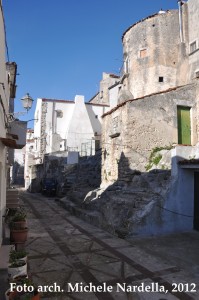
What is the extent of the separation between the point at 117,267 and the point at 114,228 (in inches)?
139

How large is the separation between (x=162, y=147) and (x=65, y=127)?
2099cm

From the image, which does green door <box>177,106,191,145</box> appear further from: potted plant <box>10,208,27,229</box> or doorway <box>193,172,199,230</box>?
potted plant <box>10,208,27,229</box>

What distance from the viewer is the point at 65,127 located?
1310 inches

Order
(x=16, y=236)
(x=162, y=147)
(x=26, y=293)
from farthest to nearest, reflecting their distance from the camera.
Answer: (x=162, y=147), (x=16, y=236), (x=26, y=293)

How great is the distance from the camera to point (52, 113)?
3272 cm

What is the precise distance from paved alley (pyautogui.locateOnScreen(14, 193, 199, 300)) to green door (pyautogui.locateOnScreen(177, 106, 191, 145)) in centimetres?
593

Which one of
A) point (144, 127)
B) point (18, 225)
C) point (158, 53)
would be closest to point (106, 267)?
point (18, 225)

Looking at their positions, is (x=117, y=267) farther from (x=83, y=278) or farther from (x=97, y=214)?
(x=97, y=214)

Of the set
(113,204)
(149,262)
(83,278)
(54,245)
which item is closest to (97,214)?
(113,204)

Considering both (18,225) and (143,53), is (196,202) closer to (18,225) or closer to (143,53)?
(18,225)

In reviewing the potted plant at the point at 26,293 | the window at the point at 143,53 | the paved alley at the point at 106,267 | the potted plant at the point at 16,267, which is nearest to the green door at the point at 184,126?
the paved alley at the point at 106,267

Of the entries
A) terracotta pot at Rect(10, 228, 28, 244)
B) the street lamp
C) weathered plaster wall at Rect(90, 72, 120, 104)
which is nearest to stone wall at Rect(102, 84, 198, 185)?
the street lamp

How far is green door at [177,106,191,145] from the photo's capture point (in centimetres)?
1463

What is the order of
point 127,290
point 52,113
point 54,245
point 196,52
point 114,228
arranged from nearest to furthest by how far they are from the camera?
1. point 127,290
2. point 54,245
3. point 114,228
4. point 196,52
5. point 52,113
